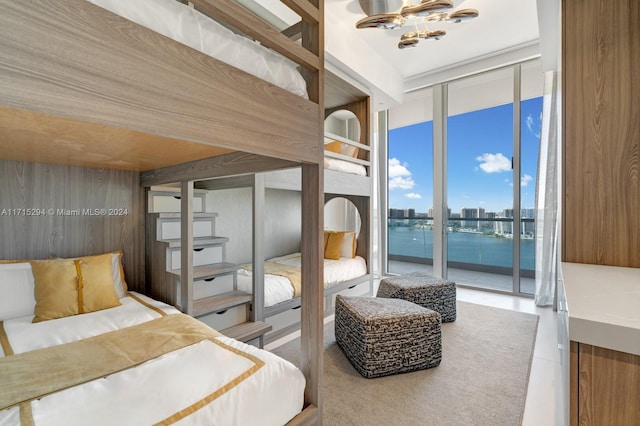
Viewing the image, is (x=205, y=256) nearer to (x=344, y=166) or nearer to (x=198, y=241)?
(x=198, y=241)

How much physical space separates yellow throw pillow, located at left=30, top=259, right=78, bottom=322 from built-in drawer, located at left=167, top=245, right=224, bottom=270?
1.92 ft

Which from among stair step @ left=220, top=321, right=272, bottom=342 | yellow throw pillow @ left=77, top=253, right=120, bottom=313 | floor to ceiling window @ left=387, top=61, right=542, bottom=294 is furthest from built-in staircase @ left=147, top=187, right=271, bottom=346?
floor to ceiling window @ left=387, top=61, right=542, bottom=294

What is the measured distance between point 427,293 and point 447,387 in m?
1.00

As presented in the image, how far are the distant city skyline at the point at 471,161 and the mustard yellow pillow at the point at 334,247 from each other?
171cm

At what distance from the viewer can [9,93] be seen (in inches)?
19.3

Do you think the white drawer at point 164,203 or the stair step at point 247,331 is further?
the white drawer at point 164,203

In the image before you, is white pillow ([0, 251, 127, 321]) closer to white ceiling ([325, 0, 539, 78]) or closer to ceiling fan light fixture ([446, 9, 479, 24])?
white ceiling ([325, 0, 539, 78])

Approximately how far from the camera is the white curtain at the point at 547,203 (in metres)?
3.25

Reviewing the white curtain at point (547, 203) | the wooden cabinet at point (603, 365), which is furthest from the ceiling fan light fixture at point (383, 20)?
the wooden cabinet at point (603, 365)

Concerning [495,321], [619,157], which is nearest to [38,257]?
[619,157]

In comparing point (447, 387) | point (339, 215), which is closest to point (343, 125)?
point (339, 215)

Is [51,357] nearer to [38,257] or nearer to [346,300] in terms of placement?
[38,257]

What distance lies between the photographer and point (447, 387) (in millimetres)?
1806

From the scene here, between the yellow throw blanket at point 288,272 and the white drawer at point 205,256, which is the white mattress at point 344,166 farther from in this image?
the white drawer at point 205,256
